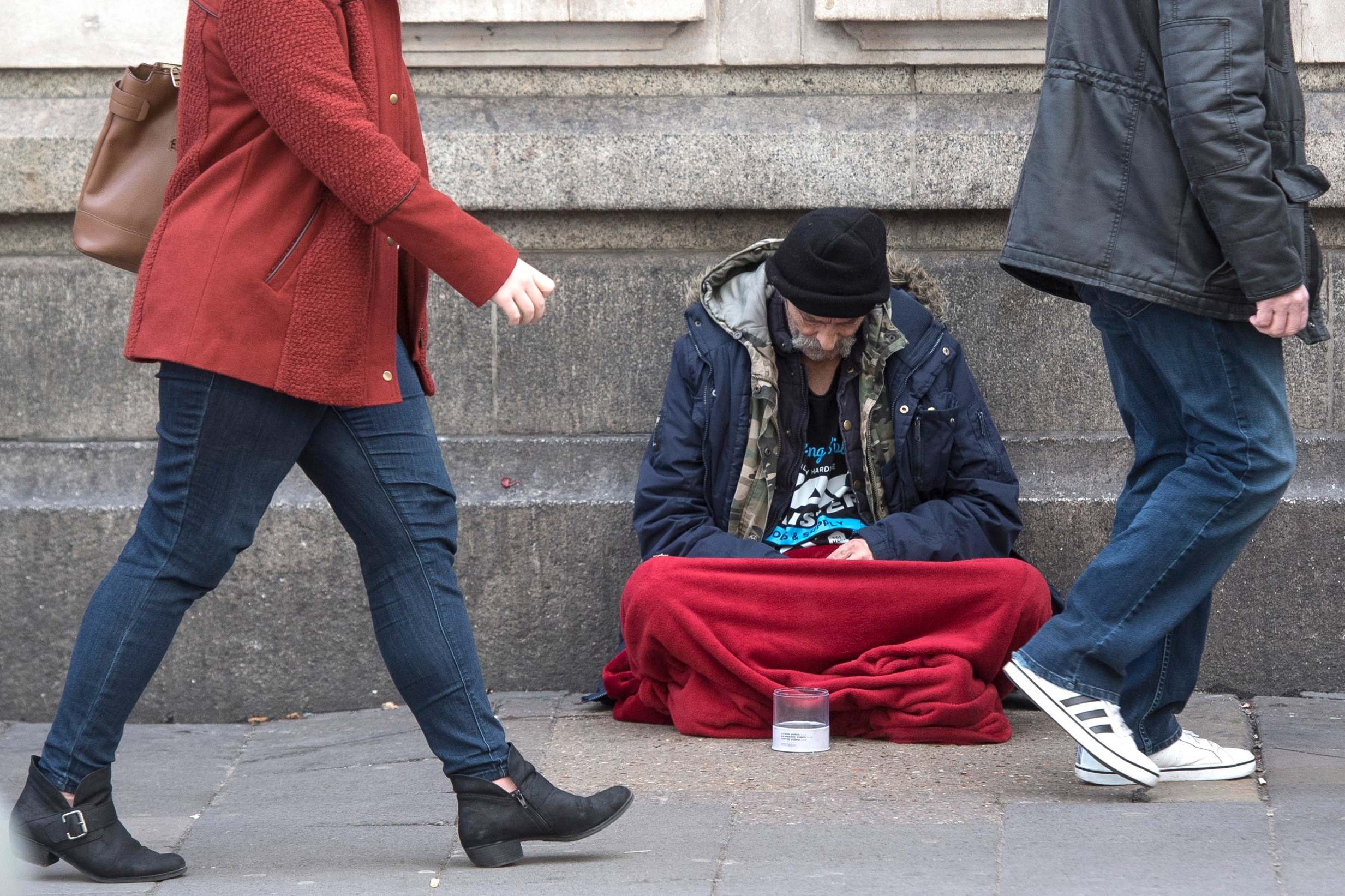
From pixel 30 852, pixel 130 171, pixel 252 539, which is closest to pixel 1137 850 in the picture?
pixel 252 539

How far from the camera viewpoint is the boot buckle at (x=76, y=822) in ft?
9.77

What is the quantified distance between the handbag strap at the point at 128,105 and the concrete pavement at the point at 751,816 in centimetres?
138

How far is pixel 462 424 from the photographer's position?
4801 millimetres

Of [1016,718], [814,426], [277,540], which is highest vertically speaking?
[814,426]

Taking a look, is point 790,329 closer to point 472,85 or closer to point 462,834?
point 472,85

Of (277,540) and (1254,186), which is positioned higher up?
(1254,186)

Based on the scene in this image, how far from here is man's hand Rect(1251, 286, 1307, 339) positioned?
305 cm

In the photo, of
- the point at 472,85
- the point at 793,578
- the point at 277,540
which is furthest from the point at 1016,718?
the point at 472,85

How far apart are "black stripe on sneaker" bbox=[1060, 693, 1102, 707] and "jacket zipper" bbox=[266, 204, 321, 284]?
1.66m

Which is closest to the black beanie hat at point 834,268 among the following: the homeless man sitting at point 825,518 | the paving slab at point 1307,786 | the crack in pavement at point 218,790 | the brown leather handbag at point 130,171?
the homeless man sitting at point 825,518

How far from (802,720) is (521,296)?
152cm

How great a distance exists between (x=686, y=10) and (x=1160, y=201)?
1.94 m

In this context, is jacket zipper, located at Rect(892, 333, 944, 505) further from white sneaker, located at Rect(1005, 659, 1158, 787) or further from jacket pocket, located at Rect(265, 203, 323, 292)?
jacket pocket, located at Rect(265, 203, 323, 292)

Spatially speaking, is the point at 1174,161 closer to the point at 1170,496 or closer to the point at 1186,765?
the point at 1170,496
